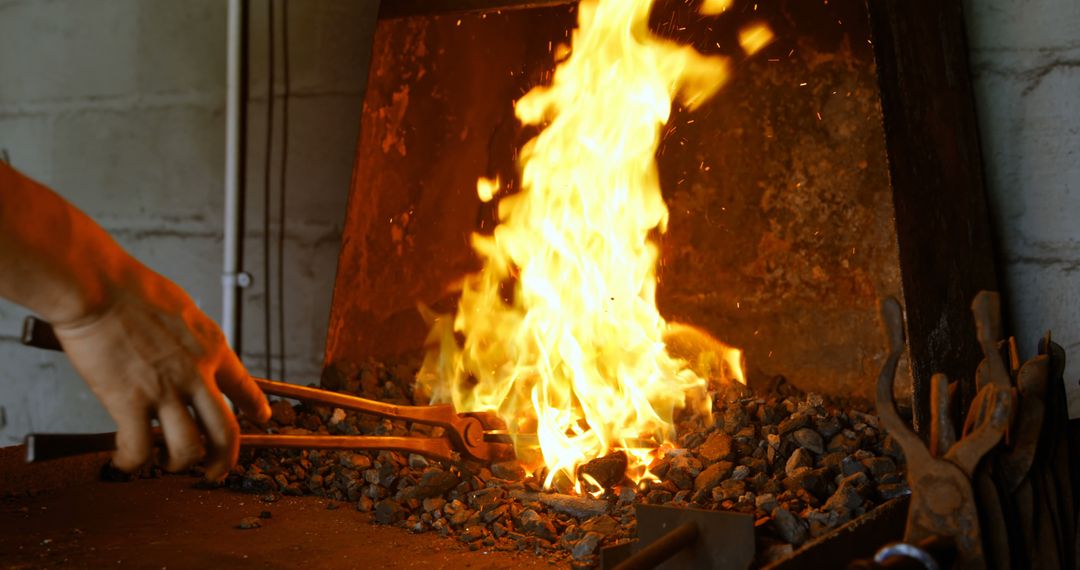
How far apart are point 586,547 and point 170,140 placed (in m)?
2.53

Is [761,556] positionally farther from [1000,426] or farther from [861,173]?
Result: [861,173]

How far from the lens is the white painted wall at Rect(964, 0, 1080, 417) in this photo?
2.52 metres

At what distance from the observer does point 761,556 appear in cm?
162

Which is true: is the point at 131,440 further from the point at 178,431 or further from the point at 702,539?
the point at 702,539

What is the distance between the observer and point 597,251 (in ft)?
9.50

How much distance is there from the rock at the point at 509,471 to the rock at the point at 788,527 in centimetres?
77

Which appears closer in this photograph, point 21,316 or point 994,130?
point 994,130

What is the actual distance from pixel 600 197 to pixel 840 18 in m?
0.81

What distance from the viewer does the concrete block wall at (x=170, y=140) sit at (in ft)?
11.3

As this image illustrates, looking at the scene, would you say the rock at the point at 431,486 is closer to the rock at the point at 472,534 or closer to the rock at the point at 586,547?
the rock at the point at 472,534

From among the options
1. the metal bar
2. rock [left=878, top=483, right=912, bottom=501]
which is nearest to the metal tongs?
rock [left=878, top=483, right=912, bottom=501]

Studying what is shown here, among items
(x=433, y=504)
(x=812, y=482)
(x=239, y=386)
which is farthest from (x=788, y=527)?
(x=239, y=386)

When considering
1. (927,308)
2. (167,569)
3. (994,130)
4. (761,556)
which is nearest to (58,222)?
(167,569)

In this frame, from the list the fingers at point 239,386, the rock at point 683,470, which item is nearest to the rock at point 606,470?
the rock at point 683,470
